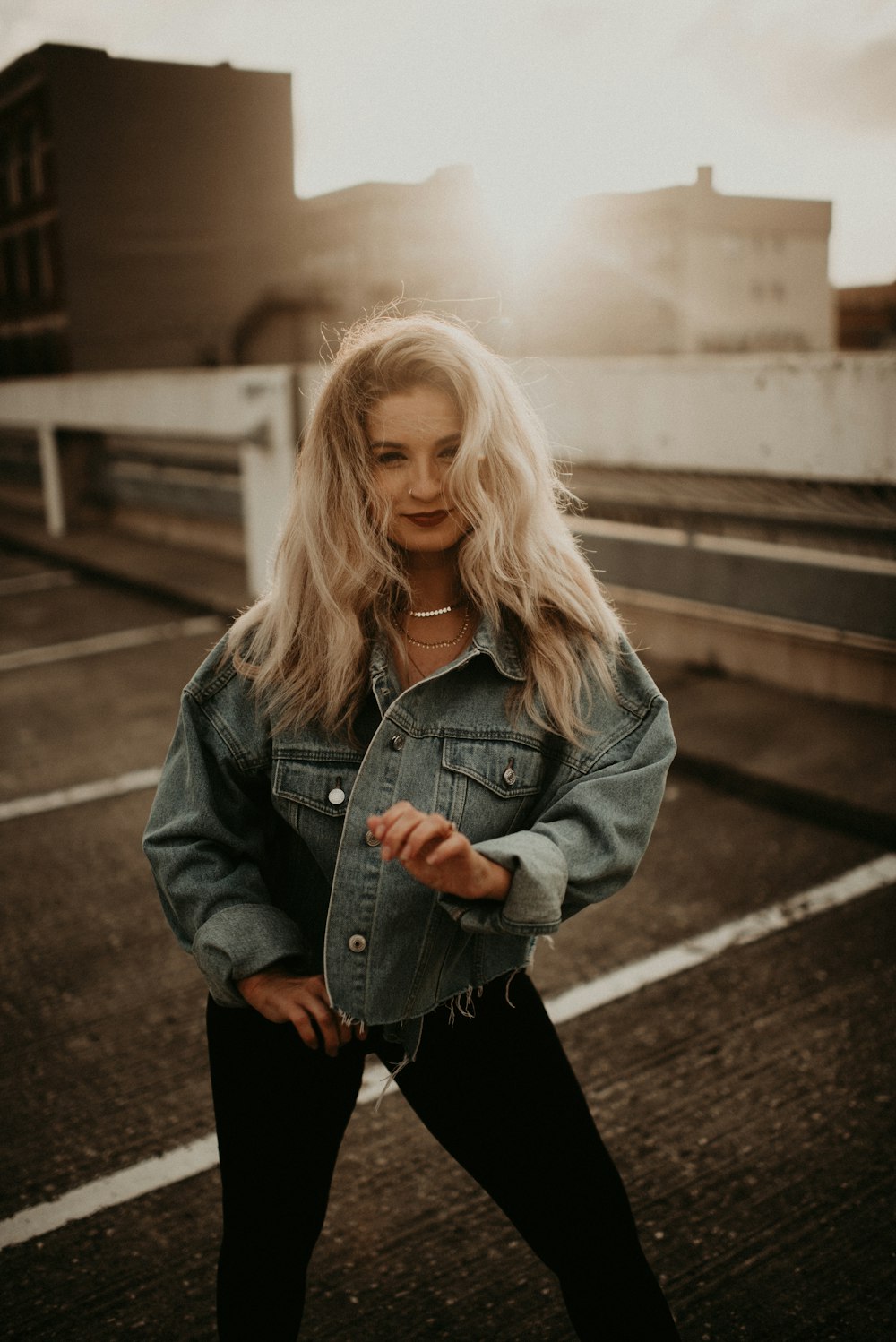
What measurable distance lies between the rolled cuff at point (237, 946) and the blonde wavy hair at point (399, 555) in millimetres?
299

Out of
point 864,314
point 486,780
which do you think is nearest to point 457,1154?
point 486,780

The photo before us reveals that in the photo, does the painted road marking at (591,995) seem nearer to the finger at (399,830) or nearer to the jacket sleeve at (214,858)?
the jacket sleeve at (214,858)

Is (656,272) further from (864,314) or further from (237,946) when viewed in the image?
(237,946)

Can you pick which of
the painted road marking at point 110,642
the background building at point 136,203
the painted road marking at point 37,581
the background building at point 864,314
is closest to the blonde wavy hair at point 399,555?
the painted road marking at point 110,642

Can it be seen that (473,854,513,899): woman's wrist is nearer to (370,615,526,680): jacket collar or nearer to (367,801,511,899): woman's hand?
(367,801,511,899): woman's hand

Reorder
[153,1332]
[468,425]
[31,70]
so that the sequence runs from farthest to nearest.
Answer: [31,70]
[153,1332]
[468,425]

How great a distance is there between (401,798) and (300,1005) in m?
0.34

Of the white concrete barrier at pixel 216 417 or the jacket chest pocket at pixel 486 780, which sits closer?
the jacket chest pocket at pixel 486 780

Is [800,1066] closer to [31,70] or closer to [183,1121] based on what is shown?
[183,1121]

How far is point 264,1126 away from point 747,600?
17.8ft

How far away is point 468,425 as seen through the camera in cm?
162

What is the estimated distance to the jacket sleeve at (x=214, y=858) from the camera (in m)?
1.59

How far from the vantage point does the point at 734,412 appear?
6.02 m

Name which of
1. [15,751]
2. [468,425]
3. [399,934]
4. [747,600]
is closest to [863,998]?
[399,934]
